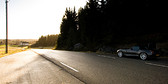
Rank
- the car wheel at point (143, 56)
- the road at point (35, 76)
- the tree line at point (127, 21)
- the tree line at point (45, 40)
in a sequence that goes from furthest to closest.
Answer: the tree line at point (45, 40) < the tree line at point (127, 21) < the car wheel at point (143, 56) < the road at point (35, 76)

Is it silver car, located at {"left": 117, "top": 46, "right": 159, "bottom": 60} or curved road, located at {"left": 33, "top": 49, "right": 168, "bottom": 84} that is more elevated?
silver car, located at {"left": 117, "top": 46, "right": 159, "bottom": 60}

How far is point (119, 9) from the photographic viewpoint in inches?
682

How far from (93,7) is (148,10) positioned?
10.8 metres

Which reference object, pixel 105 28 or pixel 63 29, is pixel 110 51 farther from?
pixel 63 29

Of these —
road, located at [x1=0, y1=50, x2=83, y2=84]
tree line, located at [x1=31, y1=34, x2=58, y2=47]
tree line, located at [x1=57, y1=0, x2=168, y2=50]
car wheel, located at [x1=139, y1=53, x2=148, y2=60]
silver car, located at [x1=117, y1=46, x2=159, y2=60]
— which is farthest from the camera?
tree line, located at [x1=31, y1=34, x2=58, y2=47]

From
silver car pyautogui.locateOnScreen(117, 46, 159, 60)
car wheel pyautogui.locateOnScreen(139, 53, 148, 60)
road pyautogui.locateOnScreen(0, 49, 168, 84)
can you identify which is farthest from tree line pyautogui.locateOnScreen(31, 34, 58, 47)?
road pyautogui.locateOnScreen(0, 49, 168, 84)

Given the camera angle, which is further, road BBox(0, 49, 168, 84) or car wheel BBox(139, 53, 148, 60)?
car wheel BBox(139, 53, 148, 60)

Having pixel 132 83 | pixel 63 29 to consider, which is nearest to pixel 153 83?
pixel 132 83

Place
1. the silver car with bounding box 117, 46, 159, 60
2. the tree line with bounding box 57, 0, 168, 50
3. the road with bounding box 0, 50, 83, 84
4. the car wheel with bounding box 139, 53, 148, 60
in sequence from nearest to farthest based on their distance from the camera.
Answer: the road with bounding box 0, 50, 83, 84 → the silver car with bounding box 117, 46, 159, 60 → the car wheel with bounding box 139, 53, 148, 60 → the tree line with bounding box 57, 0, 168, 50

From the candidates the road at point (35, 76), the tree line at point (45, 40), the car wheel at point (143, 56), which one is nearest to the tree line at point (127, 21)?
the car wheel at point (143, 56)

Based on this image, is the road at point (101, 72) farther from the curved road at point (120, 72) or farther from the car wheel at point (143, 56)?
the car wheel at point (143, 56)

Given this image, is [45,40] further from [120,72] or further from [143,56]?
[120,72]

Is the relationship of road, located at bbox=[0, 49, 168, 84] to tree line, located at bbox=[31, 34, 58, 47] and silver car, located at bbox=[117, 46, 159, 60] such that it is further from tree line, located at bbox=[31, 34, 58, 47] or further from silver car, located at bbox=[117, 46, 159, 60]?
tree line, located at bbox=[31, 34, 58, 47]

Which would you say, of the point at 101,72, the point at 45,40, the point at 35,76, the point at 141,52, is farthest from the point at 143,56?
the point at 45,40
